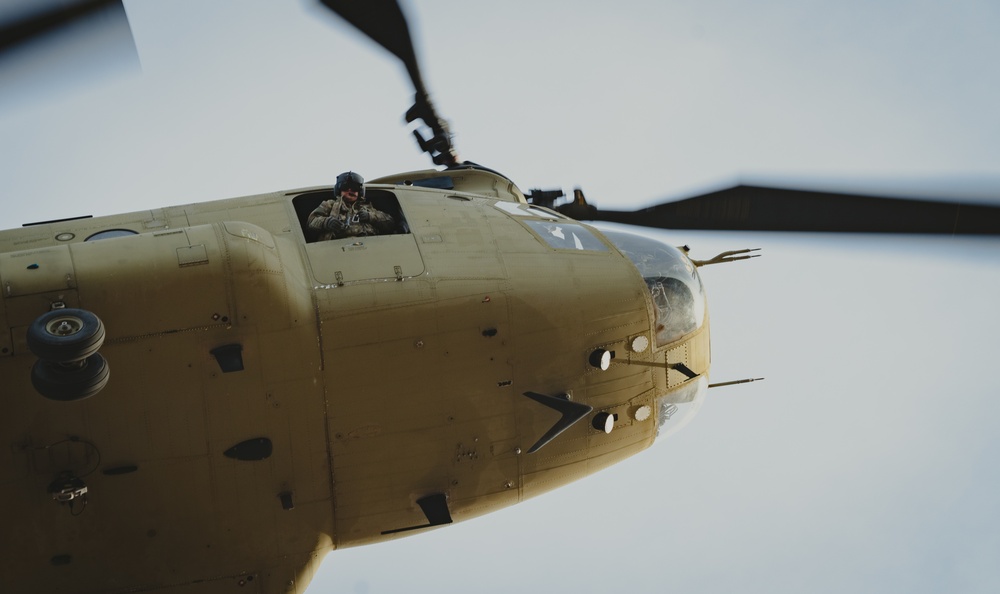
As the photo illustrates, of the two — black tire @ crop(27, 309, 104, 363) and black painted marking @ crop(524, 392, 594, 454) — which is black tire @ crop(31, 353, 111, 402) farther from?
black painted marking @ crop(524, 392, 594, 454)

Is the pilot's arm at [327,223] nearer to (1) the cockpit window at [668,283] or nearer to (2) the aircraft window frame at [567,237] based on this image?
(2) the aircraft window frame at [567,237]

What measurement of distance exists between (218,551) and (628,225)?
15.7 ft

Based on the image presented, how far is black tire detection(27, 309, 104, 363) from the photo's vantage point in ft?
21.5

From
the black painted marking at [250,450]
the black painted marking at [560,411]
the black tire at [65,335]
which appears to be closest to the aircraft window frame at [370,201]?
the black painted marking at [560,411]

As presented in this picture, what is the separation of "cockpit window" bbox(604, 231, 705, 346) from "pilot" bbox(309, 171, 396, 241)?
223 centimetres

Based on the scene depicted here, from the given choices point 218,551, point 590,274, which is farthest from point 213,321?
point 590,274

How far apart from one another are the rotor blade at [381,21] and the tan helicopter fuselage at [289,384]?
1449 mm

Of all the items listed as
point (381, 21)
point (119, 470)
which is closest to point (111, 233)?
point (119, 470)

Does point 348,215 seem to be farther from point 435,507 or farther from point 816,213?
point 816,213

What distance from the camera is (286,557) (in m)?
8.73

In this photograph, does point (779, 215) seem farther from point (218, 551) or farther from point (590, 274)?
point (218, 551)

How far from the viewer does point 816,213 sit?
7.24 m

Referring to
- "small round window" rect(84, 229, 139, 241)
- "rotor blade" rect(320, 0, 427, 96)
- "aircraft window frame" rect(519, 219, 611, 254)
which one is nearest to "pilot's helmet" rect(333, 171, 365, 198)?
"rotor blade" rect(320, 0, 427, 96)

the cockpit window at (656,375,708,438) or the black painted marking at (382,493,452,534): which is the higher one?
the cockpit window at (656,375,708,438)
